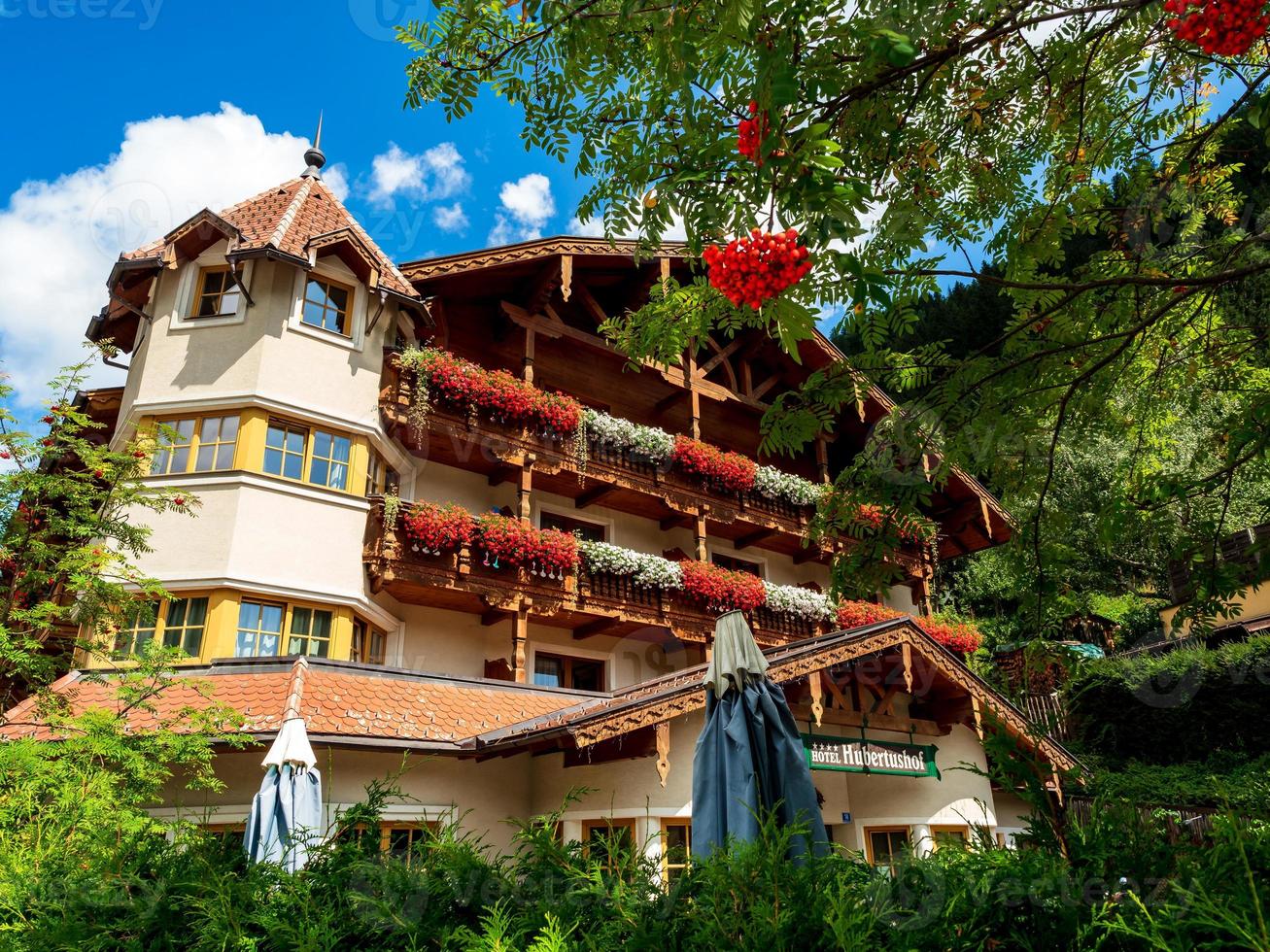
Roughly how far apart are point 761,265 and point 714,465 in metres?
14.9

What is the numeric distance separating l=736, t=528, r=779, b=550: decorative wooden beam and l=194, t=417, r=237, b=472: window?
10.4 metres

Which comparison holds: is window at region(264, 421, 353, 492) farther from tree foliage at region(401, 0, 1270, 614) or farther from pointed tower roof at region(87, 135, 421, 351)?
tree foliage at region(401, 0, 1270, 614)

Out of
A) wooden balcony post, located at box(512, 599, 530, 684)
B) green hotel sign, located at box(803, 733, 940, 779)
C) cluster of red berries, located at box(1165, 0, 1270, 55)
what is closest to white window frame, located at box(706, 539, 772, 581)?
wooden balcony post, located at box(512, 599, 530, 684)

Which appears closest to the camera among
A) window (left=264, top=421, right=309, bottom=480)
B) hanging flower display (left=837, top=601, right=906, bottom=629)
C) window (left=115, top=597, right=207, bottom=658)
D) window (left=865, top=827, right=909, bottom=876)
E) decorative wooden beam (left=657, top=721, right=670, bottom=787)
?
decorative wooden beam (left=657, top=721, right=670, bottom=787)

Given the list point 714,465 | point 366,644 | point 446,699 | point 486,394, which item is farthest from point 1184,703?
point 366,644

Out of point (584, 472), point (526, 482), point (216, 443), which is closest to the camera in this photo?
point (216, 443)

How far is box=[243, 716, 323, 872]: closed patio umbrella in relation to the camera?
8.02 m

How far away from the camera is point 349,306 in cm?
1507

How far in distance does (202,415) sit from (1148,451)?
1239 centimetres

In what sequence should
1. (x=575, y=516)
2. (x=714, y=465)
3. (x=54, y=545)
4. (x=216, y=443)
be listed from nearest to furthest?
(x=54, y=545)
(x=216, y=443)
(x=575, y=516)
(x=714, y=465)

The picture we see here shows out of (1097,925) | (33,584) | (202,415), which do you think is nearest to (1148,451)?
(1097,925)

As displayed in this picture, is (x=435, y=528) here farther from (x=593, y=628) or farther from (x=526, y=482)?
(x=593, y=628)

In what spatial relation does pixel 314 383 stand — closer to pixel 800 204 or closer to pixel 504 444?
pixel 504 444

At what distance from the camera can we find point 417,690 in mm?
12609
